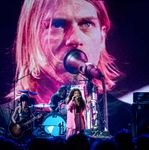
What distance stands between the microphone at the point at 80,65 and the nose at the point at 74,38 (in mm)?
186

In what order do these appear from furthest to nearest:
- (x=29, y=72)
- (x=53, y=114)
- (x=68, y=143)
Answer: (x=29, y=72) < (x=53, y=114) < (x=68, y=143)

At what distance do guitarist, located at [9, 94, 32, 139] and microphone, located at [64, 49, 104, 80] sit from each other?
1.60 m

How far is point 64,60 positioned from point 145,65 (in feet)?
7.66

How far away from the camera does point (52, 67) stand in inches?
400

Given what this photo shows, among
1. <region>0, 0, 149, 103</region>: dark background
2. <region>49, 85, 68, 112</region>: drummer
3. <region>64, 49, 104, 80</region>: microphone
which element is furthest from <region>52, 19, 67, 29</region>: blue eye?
<region>49, 85, 68, 112</region>: drummer

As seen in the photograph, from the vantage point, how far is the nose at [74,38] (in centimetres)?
1021

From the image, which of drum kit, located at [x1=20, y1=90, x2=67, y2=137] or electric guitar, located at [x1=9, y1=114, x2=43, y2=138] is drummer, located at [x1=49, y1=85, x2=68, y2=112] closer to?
drum kit, located at [x1=20, y1=90, x2=67, y2=137]

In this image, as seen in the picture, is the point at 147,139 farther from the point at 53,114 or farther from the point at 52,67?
the point at 52,67

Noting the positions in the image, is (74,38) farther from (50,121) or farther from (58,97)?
(50,121)

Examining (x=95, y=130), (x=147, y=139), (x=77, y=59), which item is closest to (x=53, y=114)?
(x=95, y=130)

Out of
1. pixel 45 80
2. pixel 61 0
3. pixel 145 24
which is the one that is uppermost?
pixel 61 0

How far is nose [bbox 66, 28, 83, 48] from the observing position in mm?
10211

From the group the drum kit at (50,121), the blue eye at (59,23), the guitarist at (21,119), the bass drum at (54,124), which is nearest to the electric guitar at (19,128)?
the guitarist at (21,119)

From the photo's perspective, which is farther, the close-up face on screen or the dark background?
the dark background
